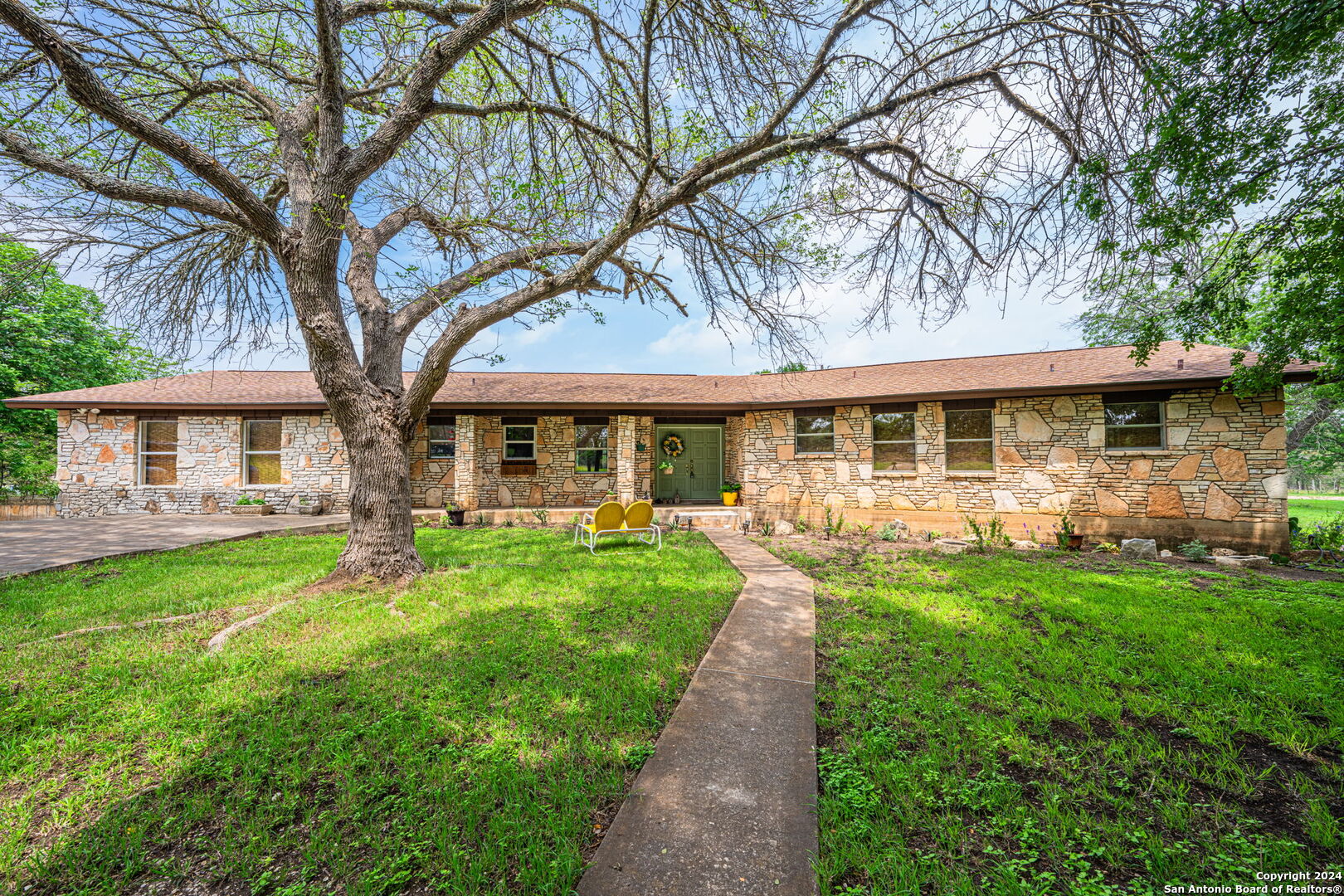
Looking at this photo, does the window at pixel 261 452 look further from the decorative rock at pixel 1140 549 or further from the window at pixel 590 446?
the decorative rock at pixel 1140 549

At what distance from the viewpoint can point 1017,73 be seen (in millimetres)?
4207

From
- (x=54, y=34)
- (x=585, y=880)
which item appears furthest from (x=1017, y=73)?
(x=54, y=34)

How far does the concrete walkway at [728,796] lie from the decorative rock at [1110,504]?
8.86 meters

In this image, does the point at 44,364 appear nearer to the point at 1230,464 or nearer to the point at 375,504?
the point at 375,504

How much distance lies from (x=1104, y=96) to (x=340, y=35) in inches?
289

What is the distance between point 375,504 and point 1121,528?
12435mm

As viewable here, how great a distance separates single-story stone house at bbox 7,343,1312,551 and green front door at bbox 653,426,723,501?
0.05m

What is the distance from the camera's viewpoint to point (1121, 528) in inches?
343

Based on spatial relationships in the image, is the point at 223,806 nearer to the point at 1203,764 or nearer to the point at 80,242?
the point at 1203,764

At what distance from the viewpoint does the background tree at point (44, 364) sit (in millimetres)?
14602

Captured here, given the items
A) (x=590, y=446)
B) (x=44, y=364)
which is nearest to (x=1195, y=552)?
(x=590, y=446)

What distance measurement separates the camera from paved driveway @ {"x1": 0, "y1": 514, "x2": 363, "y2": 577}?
22.4 feet

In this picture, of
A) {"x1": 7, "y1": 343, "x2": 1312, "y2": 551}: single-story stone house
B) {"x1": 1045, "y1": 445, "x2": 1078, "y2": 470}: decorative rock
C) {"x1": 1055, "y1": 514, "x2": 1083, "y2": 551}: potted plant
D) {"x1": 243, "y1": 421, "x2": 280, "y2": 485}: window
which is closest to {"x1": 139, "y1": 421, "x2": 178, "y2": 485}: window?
{"x1": 7, "y1": 343, "x2": 1312, "y2": 551}: single-story stone house

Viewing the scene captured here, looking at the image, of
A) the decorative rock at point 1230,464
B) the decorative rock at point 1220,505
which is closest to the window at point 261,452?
the decorative rock at point 1220,505
